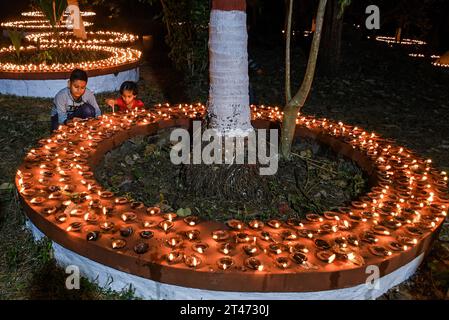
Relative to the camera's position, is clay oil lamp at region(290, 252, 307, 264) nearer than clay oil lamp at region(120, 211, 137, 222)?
Yes

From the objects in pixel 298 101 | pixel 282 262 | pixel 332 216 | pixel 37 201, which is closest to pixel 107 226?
pixel 37 201

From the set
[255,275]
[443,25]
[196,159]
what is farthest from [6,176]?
[443,25]

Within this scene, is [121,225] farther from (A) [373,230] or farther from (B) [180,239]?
(A) [373,230]

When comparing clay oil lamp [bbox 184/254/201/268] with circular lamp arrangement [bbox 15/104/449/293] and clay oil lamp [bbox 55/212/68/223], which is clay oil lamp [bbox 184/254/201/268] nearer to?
circular lamp arrangement [bbox 15/104/449/293]

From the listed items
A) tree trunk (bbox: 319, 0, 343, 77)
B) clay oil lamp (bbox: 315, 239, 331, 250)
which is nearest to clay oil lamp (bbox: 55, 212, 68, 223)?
clay oil lamp (bbox: 315, 239, 331, 250)

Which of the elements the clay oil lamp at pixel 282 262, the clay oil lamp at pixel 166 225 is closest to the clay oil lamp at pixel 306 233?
the clay oil lamp at pixel 282 262

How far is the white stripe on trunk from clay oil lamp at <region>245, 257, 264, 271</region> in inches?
73.3

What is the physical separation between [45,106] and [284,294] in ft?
21.5

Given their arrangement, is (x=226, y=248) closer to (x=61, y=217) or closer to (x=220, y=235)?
(x=220, y=235)

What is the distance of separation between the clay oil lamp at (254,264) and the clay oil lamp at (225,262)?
0.36 feet

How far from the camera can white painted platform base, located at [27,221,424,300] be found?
9.11 ft

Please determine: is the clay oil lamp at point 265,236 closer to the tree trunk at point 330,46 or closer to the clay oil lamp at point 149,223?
the clay oil lamp at point 149,223

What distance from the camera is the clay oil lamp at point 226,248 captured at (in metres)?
2.93
